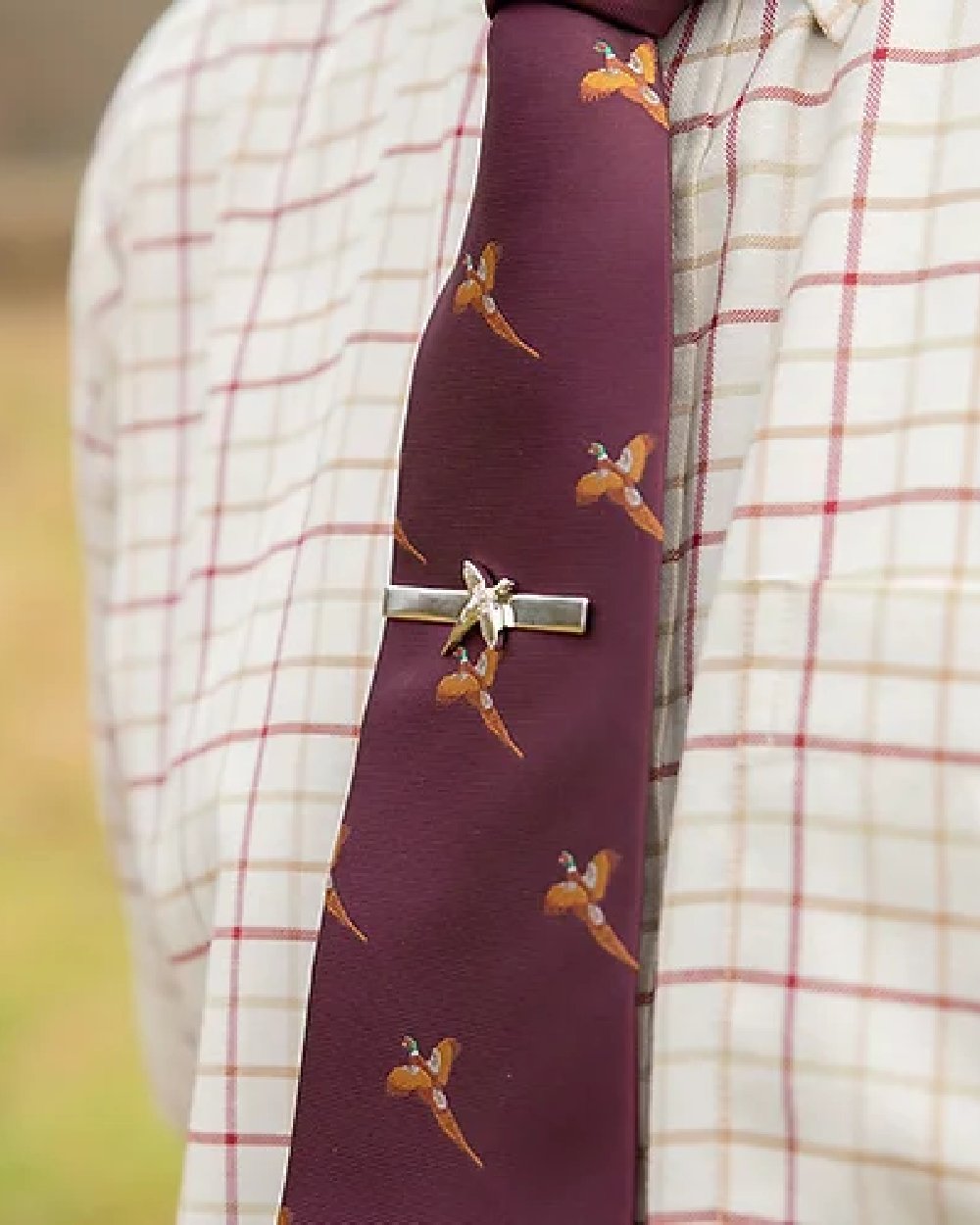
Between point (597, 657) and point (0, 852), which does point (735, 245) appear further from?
point (0, 852)

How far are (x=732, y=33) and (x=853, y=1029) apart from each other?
36 cm

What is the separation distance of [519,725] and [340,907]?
3.9 inches

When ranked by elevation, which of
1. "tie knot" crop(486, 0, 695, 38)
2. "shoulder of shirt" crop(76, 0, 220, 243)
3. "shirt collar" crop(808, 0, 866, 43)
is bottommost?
"shirt collar" crop(808, 0, 866, 43)

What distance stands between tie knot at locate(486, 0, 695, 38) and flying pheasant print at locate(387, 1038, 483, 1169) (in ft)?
1.23

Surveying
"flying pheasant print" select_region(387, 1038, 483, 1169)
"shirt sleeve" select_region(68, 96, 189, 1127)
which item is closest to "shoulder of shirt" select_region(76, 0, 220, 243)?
"shirt sleeve" select_region(68, 96, 189, 1127)

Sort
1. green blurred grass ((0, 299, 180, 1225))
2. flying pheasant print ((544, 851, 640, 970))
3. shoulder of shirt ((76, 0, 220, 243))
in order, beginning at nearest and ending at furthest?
flying pheasant print ((544, 851, 640, 970))
shoulder of shirt ((76, 0, 220, 243))
green blurred grass ((0, 299, 180, 1225))

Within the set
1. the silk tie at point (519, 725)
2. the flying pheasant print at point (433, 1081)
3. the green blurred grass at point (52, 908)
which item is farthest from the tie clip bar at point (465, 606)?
the green blurred grass at point (52, 908)

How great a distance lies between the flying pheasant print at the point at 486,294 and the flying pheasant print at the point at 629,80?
0.22ft

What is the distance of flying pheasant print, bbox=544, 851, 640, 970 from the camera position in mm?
573

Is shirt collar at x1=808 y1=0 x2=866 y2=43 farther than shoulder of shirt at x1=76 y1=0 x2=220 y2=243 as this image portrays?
No

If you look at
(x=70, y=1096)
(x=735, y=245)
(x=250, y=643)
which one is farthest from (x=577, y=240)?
(x=70, y=1096)

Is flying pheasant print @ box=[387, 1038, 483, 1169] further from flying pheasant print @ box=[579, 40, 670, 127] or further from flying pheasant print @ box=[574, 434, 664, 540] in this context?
flying pheasant print @ box=[579, 40, 670, 127]

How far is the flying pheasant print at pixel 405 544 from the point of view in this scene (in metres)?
0.65

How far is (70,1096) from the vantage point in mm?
1956
